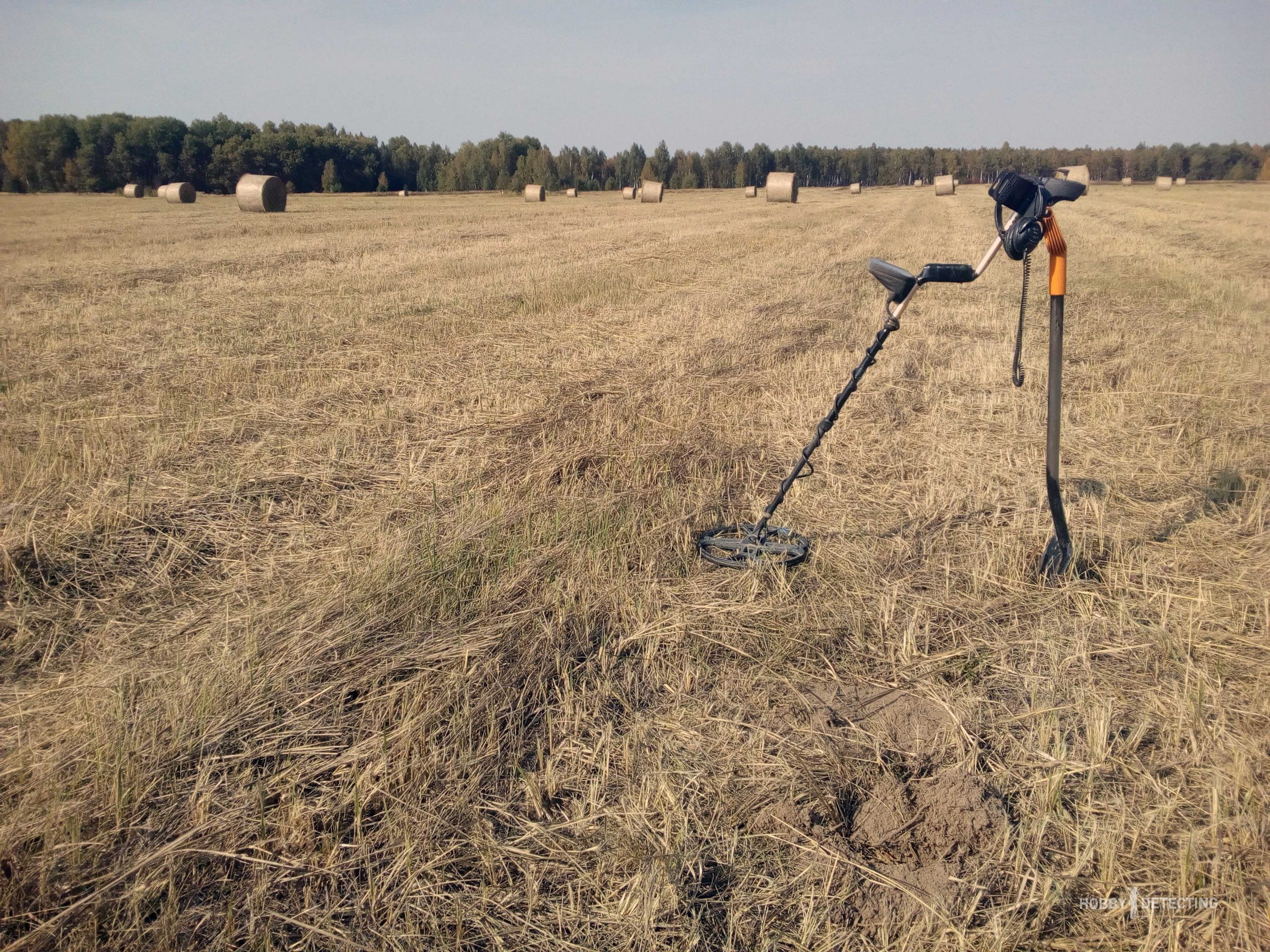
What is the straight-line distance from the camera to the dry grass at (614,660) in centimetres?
209

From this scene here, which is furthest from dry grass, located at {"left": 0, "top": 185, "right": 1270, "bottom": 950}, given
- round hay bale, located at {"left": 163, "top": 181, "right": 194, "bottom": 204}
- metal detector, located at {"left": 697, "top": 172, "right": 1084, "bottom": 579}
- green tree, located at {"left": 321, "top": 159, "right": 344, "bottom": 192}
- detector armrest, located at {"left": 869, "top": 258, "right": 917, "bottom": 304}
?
green tree, located at {"left": 321, "top": 159, "right": 344, "bottom": 192}

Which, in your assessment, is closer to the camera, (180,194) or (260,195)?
(260,195)

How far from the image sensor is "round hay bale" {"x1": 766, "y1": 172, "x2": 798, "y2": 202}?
41.8m

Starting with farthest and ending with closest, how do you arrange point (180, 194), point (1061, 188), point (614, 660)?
1. point (180, 194)
2. point (1061, 188)
3. point (614, 660)

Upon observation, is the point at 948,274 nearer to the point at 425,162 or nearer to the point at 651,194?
the point at 651,194

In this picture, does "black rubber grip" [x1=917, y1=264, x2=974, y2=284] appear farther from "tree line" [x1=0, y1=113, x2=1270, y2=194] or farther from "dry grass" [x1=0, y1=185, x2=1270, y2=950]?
"tree line" [x1=0, y1=113, x2=1270, y2=194]

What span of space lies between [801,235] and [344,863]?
21.4m

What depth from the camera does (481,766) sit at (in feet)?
8.31

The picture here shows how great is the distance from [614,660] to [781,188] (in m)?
42.6

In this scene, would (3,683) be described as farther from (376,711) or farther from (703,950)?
(703,950)

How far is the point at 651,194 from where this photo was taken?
140 feet

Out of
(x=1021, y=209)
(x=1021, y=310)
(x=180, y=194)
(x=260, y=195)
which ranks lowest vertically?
(x=1021, y=310)

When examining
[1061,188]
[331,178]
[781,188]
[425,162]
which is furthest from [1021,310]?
[425,162]

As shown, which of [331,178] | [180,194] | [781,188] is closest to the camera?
[180,194]
